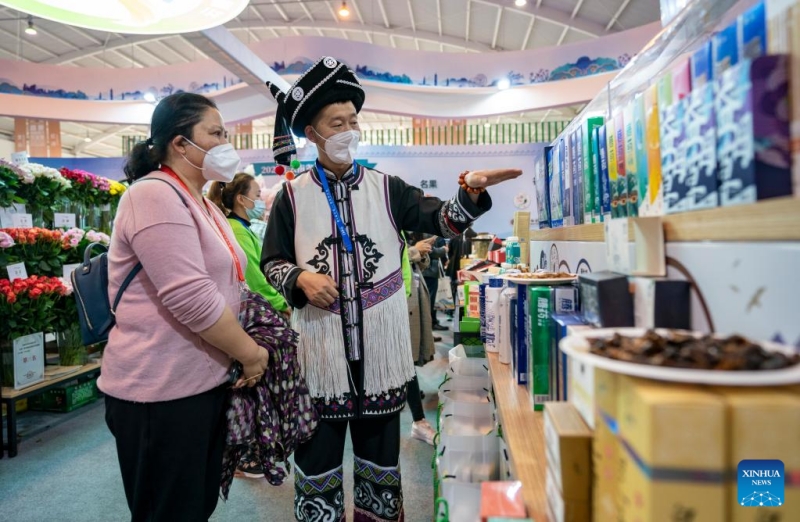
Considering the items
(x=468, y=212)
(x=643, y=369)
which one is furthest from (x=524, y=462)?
(x=468, y=212)

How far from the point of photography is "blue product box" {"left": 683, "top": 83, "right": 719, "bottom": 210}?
2.43ft

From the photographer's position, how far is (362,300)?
1.58 meters

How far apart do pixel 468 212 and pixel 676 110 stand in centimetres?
76

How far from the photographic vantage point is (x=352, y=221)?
1.62 meters

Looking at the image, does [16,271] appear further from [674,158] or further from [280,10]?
[280,10]

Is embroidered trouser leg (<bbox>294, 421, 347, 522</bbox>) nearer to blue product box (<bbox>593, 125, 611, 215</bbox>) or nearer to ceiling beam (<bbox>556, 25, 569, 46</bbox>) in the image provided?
blue product box (<bbox>593, 125, 611, 215</bbox>)

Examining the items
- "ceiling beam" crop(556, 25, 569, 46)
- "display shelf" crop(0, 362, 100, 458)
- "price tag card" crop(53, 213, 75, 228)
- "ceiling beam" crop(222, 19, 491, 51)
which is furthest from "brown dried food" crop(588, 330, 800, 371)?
"ceiling beam" crop(222, 19, 491, 51)

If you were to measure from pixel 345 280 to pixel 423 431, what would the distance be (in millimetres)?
2078

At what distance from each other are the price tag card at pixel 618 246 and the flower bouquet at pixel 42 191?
3.91 metres

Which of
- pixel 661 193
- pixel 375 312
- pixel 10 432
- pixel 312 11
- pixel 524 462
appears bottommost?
pixel 10 432

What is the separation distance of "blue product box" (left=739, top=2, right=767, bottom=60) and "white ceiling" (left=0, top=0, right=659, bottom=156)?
408 inches

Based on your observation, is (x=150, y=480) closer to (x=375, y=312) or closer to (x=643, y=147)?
(x=375, y=312)

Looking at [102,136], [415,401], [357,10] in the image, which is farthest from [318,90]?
[102,136]

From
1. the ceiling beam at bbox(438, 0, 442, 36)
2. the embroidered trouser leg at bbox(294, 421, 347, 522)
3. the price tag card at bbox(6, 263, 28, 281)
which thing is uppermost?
the ceiling beam at bbox(438, 0, 442, 36)
